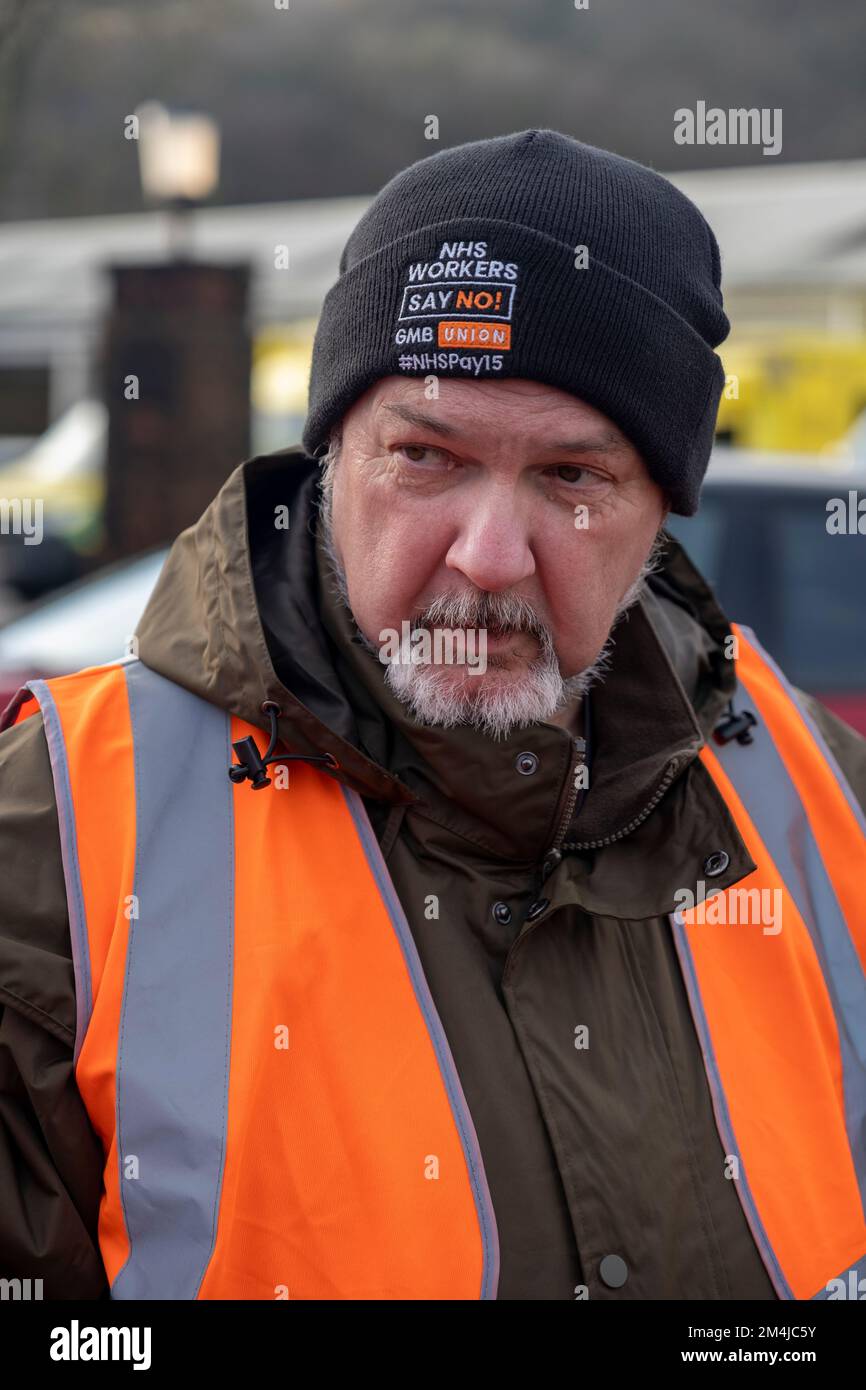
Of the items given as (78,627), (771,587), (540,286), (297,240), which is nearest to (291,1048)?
(540,286)

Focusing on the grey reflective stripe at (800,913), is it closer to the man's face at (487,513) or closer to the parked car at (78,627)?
the man's face at (487,513)

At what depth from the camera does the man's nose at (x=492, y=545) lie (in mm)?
1670

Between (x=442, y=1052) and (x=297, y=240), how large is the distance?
51.2 ft

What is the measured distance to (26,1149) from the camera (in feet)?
4.82

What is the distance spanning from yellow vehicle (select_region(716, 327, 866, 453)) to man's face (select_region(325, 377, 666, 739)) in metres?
10.1

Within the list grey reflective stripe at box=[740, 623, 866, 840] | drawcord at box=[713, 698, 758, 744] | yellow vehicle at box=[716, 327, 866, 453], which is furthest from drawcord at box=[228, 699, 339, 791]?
yellow vehicle at box=[716, 327, 866, 453]

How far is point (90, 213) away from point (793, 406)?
18733mm

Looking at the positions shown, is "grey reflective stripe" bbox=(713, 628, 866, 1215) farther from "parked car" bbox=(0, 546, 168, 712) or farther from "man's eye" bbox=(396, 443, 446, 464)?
"parked car" bbox=(0, 546, 168, 712)

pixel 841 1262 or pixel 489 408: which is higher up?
pixel 489 408

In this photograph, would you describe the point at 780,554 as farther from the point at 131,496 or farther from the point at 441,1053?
the point at 131,496

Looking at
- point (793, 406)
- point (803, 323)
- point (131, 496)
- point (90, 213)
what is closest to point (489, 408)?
point (131, 496)

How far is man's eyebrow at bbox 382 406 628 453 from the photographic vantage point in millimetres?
1681

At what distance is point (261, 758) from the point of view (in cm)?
165

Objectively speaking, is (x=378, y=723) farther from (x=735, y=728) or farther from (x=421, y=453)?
(x=735, y=728)
